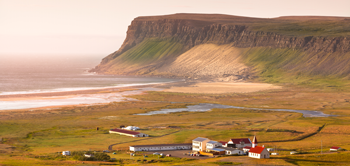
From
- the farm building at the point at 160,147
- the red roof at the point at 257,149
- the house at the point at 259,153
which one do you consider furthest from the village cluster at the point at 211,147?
the house at the point at 259,153

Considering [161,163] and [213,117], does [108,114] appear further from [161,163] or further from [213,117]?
[161,163]

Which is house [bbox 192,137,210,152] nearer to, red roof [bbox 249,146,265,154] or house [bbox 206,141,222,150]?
house [bbox 206,141,222,150]

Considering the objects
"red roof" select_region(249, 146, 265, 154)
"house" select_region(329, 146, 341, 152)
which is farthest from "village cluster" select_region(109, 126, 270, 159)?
"house" select_region(329, 146, 341, 152)

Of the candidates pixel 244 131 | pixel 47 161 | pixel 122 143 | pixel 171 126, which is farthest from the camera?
pixel 171 126

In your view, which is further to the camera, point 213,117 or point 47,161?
point 213,117

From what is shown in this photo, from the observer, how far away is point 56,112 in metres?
126

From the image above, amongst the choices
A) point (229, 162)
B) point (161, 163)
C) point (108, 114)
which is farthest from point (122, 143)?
point (108, 114)

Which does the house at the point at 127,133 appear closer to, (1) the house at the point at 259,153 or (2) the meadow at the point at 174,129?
(2) the meadow at the point at 174,129

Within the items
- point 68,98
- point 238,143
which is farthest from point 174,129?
point 68,98

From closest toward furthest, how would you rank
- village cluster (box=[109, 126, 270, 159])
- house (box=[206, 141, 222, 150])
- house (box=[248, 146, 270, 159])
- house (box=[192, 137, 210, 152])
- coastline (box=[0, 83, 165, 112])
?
house (box=[248, 146, 270, 159]) → village cluster (box=[109, 126, 270, 159]) → house (box=[206, 141, 222, 150]) → house (box=[192, 137, 210, 152]) → coastline (box=[0, 83, 165, 112])

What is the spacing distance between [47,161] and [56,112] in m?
61.0

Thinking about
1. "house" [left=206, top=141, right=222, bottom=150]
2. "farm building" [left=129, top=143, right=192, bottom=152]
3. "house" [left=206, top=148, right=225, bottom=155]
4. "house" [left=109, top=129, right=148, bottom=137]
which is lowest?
"house" [left=206, top=148, right=225, bottom=155]

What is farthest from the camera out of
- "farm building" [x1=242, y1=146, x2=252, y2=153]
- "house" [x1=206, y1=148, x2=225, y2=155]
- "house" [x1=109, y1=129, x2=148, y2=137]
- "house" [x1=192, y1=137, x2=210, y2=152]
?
"house" [x1=109, y1=129, x2=148, y2=137]

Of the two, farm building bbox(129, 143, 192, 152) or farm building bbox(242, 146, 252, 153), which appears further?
farm building bbox(242, 146, 252, 153)
